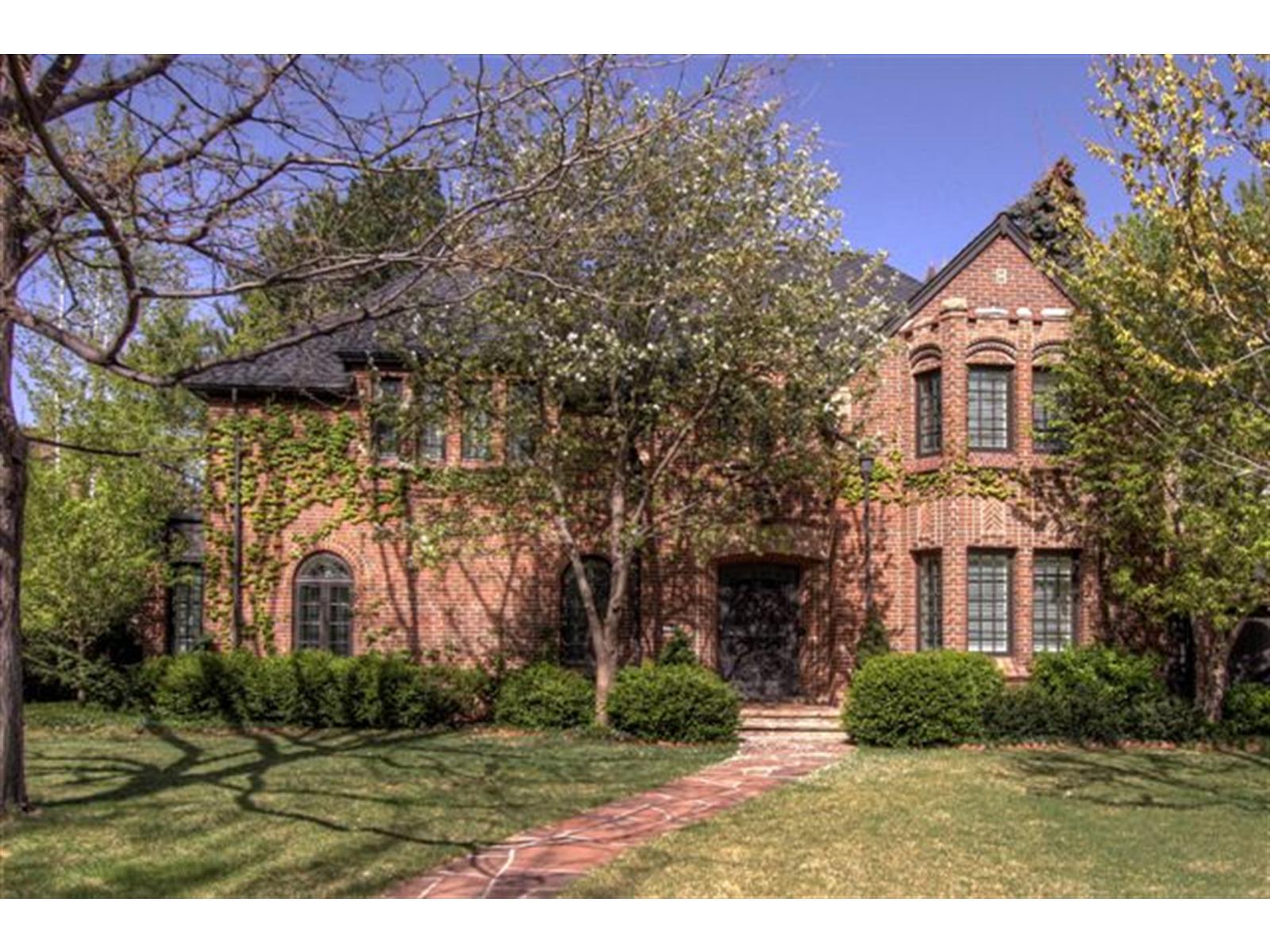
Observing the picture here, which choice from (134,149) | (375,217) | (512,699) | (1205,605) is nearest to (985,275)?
(1205,605)

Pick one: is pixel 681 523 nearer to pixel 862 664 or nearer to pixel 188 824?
pixel 862 664

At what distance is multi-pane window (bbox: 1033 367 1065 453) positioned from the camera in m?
15.9

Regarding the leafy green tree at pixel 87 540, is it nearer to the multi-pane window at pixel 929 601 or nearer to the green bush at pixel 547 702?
the green bush at pixel 547 702

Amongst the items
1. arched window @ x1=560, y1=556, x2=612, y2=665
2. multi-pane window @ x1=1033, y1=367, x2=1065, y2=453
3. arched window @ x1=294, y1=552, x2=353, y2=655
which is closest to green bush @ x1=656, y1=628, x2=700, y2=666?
arched window @ x1=560, y1=556, x2=612, y2=665

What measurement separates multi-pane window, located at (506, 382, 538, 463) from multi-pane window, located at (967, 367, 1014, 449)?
668 cm

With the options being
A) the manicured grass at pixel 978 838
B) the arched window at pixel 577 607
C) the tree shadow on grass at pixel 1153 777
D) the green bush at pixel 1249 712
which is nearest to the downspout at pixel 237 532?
the arched window at pixel 577 607

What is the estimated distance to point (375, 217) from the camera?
916 cm

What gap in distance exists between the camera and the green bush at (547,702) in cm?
1462

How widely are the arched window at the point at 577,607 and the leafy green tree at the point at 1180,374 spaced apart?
285 inches

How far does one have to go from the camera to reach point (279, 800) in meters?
9.48

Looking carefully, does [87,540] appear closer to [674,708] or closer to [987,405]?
[674,708]

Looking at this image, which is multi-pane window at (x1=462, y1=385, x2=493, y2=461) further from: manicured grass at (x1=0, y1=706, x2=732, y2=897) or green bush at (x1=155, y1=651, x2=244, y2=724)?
green bush at (x1=155, y1=651, x2=244, y2=724)

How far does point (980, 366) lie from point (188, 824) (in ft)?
41.1

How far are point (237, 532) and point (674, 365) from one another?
7.83 meters
